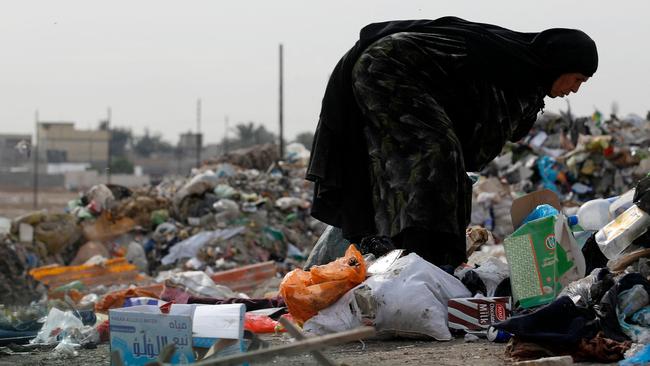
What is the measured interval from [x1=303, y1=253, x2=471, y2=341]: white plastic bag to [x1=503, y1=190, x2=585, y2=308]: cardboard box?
0.98 ft

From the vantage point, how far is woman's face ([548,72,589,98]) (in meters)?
4.71

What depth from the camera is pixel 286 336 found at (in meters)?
4.23

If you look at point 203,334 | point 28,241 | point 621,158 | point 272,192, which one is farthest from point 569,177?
point 203,334

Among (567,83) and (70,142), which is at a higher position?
(567,83)

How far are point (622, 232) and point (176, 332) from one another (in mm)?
1958

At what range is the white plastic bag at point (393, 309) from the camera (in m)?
4.02

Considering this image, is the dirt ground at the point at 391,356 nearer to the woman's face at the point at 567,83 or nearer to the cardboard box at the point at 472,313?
the cardboard box at the point at 472,313

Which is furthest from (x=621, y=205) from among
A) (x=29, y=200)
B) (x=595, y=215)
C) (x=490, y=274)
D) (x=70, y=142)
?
(x=70, y=142)

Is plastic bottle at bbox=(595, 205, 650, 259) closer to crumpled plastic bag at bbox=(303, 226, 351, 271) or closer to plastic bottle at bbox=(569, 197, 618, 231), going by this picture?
plastic bottle at bbox=(569, 197, 618, 231)

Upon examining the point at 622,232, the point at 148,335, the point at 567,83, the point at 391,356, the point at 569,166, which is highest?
the point at 567,83

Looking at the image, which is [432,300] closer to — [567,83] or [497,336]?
[497,336]

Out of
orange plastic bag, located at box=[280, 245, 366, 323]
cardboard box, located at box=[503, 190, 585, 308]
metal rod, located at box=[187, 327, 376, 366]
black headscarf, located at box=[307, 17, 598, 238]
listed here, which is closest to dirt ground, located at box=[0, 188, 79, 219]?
black headscarf, located at box=[307, 17, 598, 238]

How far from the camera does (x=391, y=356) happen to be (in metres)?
3.64

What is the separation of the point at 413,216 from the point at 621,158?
11096 mm
